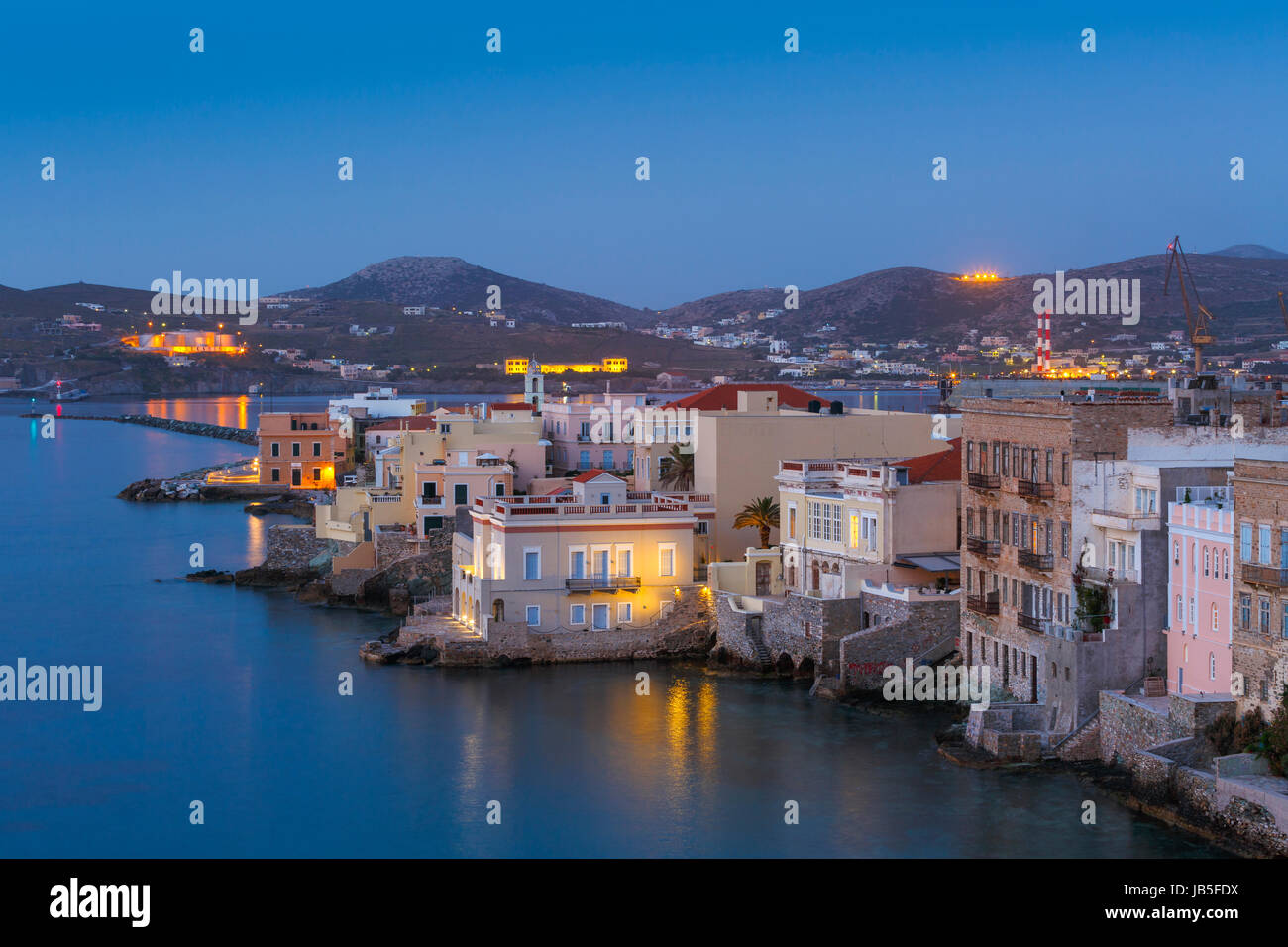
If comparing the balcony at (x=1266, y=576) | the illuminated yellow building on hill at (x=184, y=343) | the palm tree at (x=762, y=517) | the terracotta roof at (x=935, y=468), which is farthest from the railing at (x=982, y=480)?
the illuminated yellow building on hill at (x=184, y=343)

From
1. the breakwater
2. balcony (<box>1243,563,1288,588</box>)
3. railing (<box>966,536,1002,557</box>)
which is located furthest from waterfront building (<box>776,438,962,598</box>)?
the breakwater

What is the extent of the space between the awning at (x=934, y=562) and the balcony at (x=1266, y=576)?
Result: 8181 millimetres

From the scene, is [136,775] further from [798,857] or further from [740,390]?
[740,390]

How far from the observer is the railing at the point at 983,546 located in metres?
22.2

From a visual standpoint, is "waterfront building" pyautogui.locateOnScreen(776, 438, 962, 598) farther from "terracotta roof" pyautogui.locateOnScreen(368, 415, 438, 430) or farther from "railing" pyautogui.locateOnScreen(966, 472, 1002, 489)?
"terracotta roof" pyautogui.locateOnScreen(368, 415, 438, 430)

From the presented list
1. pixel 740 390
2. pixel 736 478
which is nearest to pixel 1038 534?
pixel 736 478

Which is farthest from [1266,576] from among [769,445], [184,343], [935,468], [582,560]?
[184,343]

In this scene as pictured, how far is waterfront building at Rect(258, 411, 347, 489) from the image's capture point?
59562 millimetres

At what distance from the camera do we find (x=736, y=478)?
3114 cm

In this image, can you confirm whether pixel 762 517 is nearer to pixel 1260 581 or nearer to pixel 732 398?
pixel 732 398

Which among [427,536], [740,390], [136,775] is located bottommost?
[136,775]

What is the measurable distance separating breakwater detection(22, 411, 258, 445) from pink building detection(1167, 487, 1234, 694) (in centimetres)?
8496
